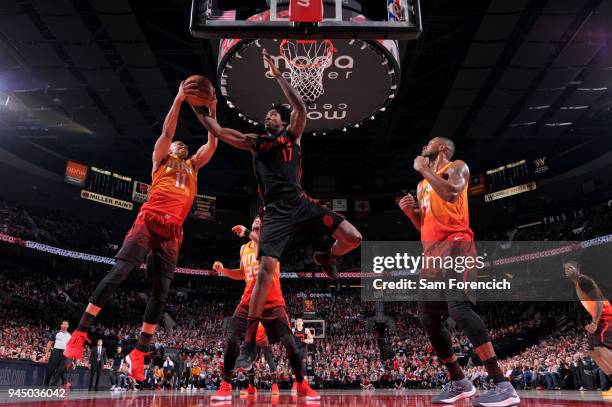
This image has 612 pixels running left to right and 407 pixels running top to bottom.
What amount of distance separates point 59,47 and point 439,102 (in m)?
13.5

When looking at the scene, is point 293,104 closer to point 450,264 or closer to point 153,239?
point 153,239

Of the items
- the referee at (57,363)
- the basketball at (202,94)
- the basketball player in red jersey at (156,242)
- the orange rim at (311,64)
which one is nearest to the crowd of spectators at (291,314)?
the referee at (57,363)

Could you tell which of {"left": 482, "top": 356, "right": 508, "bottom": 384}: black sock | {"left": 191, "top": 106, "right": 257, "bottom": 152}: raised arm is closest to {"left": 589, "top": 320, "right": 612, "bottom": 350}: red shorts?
{"left": 482, "top": 356, "right": 508, "bottom": 384}: black sock

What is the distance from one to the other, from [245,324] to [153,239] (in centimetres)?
229

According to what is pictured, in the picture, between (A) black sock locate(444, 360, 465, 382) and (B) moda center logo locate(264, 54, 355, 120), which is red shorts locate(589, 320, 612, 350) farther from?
(B) moda center logo locate(264, 54, 355, 120)

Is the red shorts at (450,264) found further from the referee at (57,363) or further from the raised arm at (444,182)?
the referee at (57,363)

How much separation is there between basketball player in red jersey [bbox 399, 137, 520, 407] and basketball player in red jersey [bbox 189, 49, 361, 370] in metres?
0.96

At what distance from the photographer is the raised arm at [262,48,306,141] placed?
4.13 m

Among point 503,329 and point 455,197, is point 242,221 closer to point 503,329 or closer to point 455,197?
point 503,329

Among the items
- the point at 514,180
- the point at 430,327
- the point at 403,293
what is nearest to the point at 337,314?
the point at 403,293

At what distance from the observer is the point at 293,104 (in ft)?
13.8

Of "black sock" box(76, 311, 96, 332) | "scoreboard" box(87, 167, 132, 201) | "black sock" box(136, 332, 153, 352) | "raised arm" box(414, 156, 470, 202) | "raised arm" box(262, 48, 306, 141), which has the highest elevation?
"scoreboard" box(87, 167, 132, 201)

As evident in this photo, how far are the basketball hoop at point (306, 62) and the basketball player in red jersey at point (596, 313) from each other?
543cm

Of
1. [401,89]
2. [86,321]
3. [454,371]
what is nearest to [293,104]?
[86,321]
